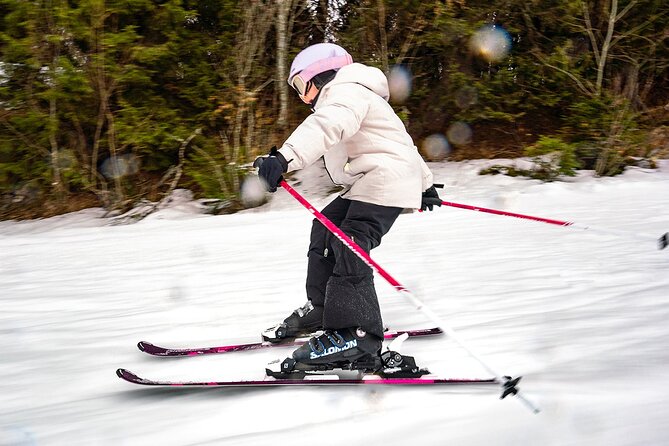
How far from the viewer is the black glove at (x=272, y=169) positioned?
1814 mm

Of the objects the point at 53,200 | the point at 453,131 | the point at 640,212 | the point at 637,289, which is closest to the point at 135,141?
the point at 53,200

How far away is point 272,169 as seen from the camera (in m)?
1.81

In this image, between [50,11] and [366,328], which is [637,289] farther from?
[50,11]

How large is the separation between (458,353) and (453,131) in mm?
7899

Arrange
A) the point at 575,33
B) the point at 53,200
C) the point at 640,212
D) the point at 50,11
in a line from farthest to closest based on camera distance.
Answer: the point at 575,33 → the point at 53,200 → the point at 50,11 → the point at 640,212

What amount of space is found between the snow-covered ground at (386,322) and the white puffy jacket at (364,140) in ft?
2.29

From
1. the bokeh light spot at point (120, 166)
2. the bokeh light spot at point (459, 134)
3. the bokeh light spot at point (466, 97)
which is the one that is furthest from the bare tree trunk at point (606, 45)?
the bokeh light spot at point (120, 166)

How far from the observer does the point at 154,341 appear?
2561mm

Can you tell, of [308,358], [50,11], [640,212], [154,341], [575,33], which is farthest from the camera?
[575,33]

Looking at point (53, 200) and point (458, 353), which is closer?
point (458, 353)

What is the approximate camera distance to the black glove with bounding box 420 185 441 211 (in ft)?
8.08

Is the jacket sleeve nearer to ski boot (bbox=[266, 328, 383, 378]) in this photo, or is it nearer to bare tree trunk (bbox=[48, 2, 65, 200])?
ski boot (bbox=[266, 328, 383, 378])

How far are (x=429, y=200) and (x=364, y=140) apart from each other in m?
0.57

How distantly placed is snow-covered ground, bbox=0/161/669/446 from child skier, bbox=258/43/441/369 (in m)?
0.22
